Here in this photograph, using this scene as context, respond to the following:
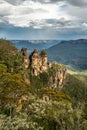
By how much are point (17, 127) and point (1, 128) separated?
3517mm

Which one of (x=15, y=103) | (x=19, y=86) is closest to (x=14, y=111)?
(x=15, y=103)

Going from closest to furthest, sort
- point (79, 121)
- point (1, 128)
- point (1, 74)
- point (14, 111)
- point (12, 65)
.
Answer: point (1, 128)
point (79, 121)
point (14, 111)
point (1, 74)
point (12, 65)

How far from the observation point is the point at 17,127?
205ft

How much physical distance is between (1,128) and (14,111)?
2045 cm

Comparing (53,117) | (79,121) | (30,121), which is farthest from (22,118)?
(79,121)

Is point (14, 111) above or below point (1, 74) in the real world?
below

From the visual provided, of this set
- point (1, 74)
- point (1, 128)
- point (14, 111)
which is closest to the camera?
point (1, 128)

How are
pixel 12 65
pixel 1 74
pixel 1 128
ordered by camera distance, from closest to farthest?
pixel 1 128
pixel 1 74
pixel 12 65

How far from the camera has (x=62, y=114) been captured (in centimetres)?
6600

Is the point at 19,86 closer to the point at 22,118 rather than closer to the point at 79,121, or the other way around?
the point at 22,118

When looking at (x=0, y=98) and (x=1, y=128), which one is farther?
(x=0, y=98)

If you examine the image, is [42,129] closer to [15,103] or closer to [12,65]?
[15,103]

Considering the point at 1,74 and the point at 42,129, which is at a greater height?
the point at 1,74

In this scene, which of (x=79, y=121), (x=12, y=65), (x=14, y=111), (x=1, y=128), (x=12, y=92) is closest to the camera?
(x=1, y=128)
